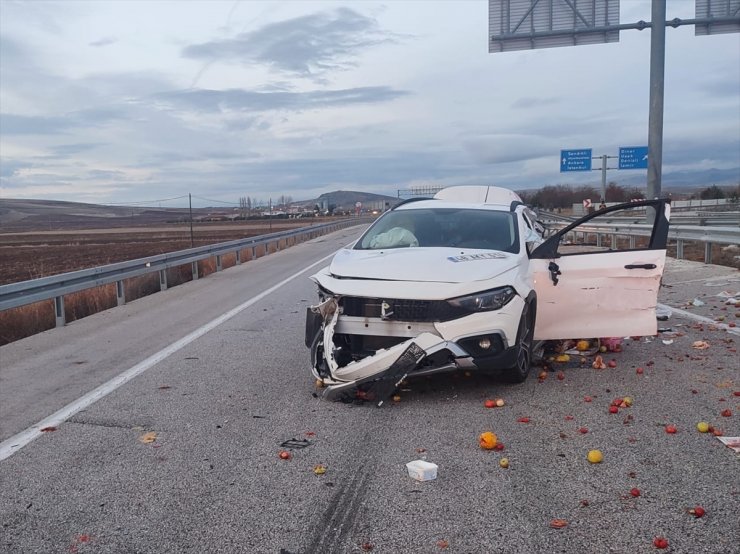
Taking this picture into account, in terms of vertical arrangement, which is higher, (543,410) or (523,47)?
(523,47)

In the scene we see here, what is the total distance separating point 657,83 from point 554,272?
10.4m

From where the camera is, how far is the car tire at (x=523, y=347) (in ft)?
21.1

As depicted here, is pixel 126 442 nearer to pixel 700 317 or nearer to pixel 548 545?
pixel 548 545

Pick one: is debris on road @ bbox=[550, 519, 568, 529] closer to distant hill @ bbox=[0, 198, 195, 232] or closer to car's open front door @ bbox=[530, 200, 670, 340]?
car's open front door @ bbox=[530, 200, 670, 340]

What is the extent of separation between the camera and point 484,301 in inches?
242

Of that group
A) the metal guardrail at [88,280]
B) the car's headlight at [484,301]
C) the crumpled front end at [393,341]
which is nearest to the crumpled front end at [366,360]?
the crumpled front end at [393,341]

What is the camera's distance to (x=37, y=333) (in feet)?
38.0

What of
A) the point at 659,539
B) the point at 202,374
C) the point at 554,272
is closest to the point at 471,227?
the point at 554,272

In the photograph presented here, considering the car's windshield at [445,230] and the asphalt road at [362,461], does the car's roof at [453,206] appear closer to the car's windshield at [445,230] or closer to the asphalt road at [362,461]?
the car's windshield at [445,230]

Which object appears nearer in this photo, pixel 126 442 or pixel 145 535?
pixel 145 535

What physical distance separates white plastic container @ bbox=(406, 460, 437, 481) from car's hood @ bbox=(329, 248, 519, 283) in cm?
185

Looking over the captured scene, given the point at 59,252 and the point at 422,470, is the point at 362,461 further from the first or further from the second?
the point at 59,252

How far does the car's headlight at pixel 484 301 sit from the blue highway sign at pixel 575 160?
140ft

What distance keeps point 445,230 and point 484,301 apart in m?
1.87
